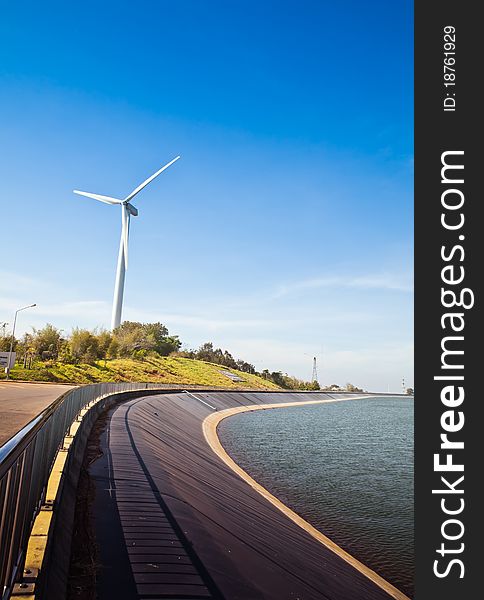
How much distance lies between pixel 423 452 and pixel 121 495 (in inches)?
243

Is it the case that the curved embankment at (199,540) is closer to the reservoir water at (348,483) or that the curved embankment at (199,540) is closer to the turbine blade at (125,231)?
the reservoir water at (348,483)

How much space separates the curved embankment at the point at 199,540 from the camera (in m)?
6.91

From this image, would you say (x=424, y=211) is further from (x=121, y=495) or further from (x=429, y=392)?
(x=121, y=495)

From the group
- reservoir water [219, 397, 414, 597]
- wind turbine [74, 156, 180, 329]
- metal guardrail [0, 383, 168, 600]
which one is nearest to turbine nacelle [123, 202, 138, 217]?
wind turbine [74, 156, 180, 329]

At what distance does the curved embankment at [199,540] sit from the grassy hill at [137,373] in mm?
35261

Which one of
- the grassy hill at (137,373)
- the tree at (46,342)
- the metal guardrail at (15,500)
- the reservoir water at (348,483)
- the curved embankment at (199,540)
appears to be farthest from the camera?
the tree at (46,342)

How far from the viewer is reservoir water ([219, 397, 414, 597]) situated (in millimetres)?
13336

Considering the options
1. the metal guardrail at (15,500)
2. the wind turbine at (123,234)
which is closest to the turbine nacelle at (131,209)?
the wind turbine at (123,234)

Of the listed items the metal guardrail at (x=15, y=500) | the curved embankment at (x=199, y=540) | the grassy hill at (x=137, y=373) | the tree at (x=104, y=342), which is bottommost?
the curved embankment at (x=199, y=540)

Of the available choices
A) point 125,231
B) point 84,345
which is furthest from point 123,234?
point 84,345

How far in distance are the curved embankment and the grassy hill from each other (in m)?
35.3

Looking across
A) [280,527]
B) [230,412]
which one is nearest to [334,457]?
[280,527]

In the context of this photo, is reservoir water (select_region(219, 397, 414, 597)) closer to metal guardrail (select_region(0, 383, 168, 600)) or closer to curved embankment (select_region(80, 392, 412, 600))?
curved embankment (select_region(80, 392, 412, 600))

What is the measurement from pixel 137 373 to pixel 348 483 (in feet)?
185
